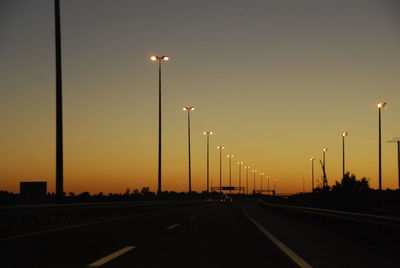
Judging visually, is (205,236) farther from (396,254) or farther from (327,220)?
(327,220)

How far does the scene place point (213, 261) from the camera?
10867mm

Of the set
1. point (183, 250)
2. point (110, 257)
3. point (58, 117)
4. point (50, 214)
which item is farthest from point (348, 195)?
point (110, 257)

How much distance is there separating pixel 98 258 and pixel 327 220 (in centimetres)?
1284

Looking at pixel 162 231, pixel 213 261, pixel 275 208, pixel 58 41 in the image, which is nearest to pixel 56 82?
pixel 58 41

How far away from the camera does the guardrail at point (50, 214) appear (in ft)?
58.8

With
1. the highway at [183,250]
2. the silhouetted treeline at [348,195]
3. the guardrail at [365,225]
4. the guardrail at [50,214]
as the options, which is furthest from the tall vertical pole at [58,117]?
the silhouetted treeline at [348,195]

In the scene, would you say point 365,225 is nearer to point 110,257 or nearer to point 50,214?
point 110,257

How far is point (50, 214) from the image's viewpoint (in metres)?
21.7

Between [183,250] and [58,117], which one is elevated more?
[58,117]

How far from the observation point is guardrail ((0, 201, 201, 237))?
1792cm

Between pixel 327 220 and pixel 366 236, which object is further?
pixel 327 220

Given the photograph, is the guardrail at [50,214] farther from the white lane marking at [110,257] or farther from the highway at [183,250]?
the white lane marking at [110,257]

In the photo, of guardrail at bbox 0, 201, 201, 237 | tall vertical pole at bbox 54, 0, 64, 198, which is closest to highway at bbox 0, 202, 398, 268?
guardrail at bbox 0, 201, 201, 237

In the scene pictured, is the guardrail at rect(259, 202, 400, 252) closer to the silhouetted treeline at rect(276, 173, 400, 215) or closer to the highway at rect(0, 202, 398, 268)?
the highway at rect(0, 202, 398, 268)
